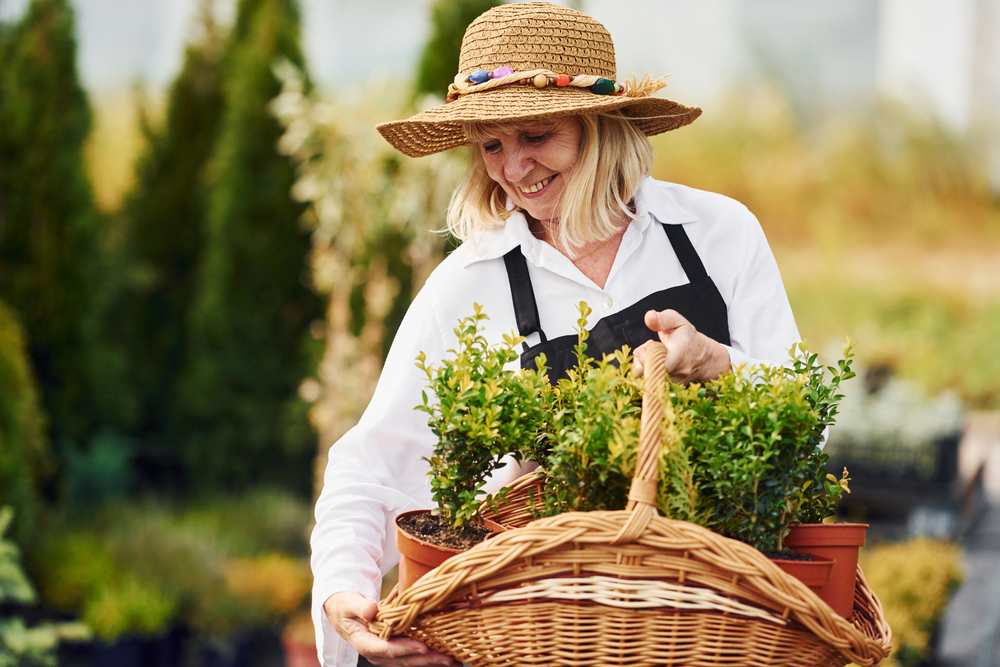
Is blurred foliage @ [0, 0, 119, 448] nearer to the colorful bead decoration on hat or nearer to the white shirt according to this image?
the white shirt

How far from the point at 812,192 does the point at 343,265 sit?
323cm

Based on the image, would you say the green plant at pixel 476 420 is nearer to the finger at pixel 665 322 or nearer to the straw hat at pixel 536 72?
the finger at pixel 665 322

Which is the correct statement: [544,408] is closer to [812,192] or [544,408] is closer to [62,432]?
[62,432]

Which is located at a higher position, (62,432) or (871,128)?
(871,128)

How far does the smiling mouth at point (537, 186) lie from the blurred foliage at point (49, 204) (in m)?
3.75

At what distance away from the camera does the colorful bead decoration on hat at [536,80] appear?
143 centimetres

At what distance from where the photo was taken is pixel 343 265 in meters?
4.09

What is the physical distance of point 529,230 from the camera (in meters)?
1.64

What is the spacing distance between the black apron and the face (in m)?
0.13

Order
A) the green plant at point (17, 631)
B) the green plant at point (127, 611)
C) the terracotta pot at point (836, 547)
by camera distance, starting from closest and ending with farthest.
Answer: the terracotta pot at point (836, 547) → the green plant at point (17, 631) → the green plant at point (127, 611)

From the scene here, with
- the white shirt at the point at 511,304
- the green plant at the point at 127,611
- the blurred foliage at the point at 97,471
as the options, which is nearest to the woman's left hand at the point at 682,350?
the white shirt at the point at 511,304

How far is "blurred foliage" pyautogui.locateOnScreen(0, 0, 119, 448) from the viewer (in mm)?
4418

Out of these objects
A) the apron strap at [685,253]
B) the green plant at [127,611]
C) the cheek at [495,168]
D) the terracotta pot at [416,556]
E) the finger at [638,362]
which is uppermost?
the cheek at [495,168]

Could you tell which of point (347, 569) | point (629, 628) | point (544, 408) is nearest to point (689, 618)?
point (629, 628)
